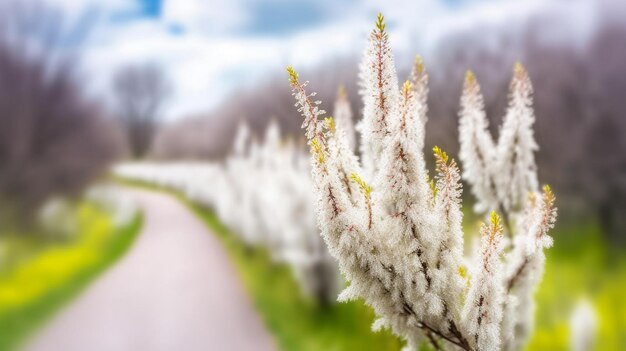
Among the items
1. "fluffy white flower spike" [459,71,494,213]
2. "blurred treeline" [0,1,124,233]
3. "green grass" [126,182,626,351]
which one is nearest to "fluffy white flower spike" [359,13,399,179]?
"fluffy white flower spike" [459,71,494,213]

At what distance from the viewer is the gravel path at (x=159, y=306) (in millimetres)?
3061

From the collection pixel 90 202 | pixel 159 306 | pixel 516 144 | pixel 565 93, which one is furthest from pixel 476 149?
pixel 90 202

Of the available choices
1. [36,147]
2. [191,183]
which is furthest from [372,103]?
[36,147]

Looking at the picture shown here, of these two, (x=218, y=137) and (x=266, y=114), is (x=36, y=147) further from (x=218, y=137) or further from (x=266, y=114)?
(x=266, y=114)

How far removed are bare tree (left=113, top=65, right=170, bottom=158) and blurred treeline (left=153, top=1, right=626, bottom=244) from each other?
1.90ft

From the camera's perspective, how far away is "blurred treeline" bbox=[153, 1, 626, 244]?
2.80 meters

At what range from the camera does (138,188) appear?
10.5 ft

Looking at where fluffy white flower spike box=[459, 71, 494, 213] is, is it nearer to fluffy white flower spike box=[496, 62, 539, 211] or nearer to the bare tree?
fluffy white flower spike box=[496, 62, 539, 211]

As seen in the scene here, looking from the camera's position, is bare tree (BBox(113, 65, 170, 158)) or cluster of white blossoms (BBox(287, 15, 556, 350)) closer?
cluster of white blossoms (BBox(287, 15, 556, 350))

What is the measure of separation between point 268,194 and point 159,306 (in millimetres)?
945

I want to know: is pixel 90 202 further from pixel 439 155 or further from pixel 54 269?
pixel 439 155

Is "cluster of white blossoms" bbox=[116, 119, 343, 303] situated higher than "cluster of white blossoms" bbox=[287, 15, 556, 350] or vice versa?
"cluster of white blossoms" bbox=[116, 119, 343, 303]

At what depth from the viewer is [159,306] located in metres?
3.14

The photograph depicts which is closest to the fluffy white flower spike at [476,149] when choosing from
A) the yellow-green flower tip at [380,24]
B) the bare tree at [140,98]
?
the yellow-green flower tip at [380,24]
